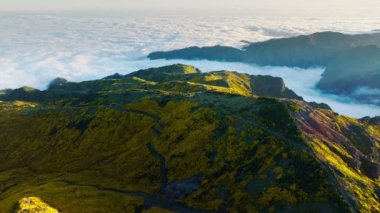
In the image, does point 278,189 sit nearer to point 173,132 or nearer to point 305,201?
point 305,201

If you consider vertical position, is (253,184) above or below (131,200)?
above

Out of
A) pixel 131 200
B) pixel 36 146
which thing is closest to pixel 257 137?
pixel 131 200

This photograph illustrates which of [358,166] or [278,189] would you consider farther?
[358,166]

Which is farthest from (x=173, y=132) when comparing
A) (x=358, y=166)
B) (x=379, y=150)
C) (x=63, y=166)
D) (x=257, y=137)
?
(x=379, y=150)

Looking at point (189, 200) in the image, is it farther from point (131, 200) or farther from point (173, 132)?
point (173, 132)

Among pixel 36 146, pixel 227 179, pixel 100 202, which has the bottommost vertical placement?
pixel 36 146

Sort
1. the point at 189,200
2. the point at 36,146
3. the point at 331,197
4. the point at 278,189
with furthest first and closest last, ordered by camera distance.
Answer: the point at 36,146 < the point at 189,200 < the point at 278,189 < the point at 331,197

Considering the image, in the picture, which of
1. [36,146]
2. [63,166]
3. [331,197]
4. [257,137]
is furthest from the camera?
[36,146]
